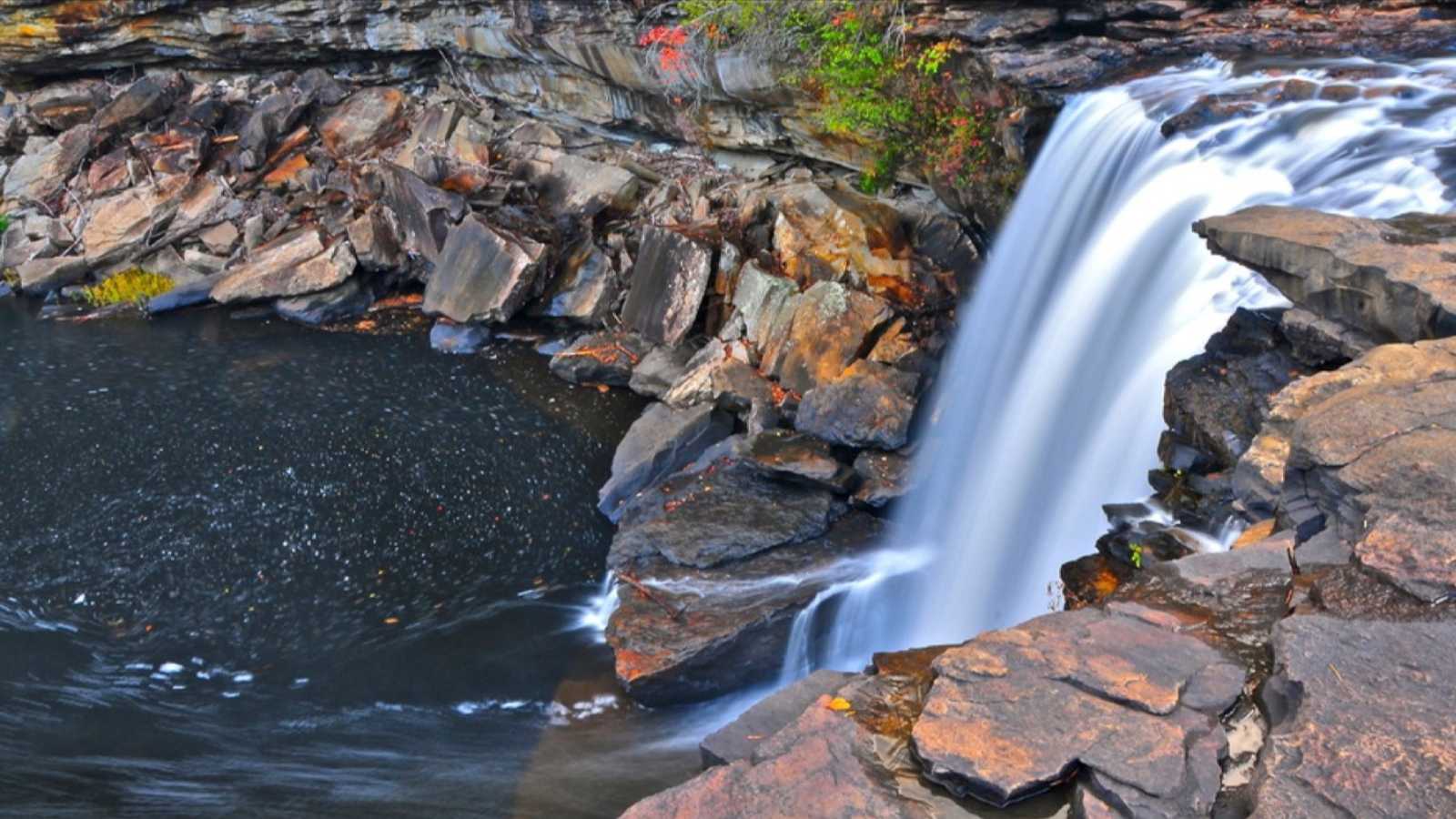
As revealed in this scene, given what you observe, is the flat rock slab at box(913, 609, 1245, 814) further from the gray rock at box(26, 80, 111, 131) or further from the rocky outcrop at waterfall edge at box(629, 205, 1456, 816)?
the gray rock at box(26, 80, 111, 131)

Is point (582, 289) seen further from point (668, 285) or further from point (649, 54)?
point (649, 54)

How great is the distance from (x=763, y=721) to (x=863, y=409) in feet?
19.0

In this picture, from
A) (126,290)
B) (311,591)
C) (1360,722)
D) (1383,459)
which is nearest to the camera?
(1360,722)

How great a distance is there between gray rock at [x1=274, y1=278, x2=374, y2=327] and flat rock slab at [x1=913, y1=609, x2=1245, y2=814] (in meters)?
12.8

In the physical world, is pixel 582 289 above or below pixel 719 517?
above

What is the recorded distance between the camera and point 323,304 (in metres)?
15.5

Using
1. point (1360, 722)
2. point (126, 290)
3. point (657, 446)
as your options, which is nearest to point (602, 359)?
point (657, 446)

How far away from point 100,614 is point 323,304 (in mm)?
7292

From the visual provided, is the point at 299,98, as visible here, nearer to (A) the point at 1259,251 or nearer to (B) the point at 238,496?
(B) the point at 238,496

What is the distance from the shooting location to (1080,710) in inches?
156

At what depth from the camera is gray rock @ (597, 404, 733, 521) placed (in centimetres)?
1030

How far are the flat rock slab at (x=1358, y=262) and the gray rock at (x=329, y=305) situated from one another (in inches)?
459

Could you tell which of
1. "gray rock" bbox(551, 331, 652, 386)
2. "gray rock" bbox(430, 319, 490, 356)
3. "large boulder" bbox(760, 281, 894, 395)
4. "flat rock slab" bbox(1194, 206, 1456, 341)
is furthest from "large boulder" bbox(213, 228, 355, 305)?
"flat rock slab" bbox(1194, 206, 1456, 341)

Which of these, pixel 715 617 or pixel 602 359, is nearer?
pixel 715 617
